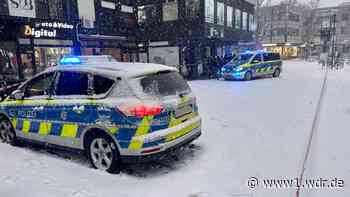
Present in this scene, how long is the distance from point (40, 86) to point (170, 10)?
61.3 ft

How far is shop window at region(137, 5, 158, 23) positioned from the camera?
927 inches

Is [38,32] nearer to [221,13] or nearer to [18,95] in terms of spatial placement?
[18,95]

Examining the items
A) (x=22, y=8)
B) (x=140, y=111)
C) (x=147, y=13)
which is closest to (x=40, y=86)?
(x=140, y=111)

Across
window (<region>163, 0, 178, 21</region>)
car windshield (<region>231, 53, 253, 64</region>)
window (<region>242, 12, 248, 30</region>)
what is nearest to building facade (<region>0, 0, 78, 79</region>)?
window (<region>163, 0, 178, 21</region>)

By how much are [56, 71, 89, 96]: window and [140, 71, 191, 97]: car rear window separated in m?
1.02

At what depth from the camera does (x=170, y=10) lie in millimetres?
22766

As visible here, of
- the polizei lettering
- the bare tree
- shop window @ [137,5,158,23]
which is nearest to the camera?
the polizei lettering

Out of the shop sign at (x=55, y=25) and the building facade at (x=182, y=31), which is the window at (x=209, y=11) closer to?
the building facade at (x=182, y=31)

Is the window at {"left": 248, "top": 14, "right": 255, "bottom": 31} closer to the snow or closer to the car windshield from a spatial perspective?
the car windshield

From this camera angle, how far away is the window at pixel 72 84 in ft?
15.6

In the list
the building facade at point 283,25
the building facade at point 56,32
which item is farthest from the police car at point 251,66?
the building facade at point 283,25

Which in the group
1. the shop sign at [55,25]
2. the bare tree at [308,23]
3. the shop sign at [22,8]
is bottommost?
the shop sign at [55,25]

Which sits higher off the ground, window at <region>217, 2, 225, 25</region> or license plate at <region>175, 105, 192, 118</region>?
window at <region>217, 2, 225, 25</region>

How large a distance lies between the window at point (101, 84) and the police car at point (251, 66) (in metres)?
14.0
